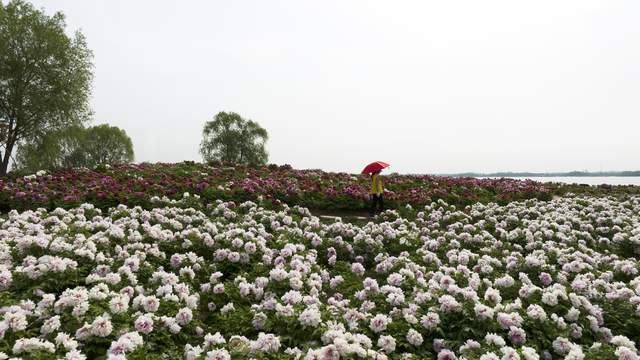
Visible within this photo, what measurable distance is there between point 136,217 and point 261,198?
15.2ft

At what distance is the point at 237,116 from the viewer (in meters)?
64.7

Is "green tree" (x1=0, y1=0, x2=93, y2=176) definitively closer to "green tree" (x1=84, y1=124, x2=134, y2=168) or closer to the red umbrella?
the red umbrella

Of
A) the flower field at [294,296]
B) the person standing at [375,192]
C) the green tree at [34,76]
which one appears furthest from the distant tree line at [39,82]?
the flower field at [294,296]

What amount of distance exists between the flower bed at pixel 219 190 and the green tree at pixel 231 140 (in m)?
42.6

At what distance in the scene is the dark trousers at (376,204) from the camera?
1540cm

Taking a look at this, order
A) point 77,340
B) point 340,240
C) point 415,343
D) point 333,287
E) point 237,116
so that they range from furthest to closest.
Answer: point 237,116
point 340,240
point 333,287
point 415,343
point 77,340

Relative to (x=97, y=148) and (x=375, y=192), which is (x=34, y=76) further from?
(x=97, y=148)

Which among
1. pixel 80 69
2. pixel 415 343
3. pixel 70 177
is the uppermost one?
pixel 80 69

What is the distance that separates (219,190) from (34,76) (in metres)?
22.8

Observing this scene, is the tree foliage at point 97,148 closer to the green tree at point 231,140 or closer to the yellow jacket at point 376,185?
the green tree at point 231,140

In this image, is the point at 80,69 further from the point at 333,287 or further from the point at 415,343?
the point at 415,343

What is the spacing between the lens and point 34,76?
2950 cm

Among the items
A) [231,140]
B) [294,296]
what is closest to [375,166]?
[294,296]

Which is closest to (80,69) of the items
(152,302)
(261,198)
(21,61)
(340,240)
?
(21,61)
